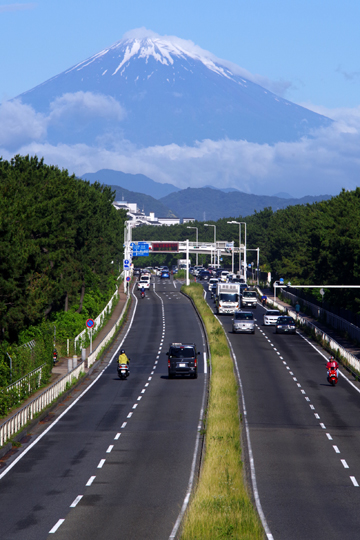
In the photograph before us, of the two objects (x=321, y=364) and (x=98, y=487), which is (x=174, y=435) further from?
(x=321, y=364)

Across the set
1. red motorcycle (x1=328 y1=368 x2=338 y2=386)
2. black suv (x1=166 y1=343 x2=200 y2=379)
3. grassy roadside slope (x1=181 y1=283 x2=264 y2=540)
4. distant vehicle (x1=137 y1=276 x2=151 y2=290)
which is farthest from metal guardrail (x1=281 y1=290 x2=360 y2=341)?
grassy roadside slope (x1=181 y1=283 x2=264 y2=540)

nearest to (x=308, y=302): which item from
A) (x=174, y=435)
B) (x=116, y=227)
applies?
(x=116, y=227)

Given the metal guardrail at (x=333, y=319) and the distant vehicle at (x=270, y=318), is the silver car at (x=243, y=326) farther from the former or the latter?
the metal guardrail at (x=333, y=319)

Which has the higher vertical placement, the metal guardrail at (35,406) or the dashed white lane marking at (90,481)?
the metal guardrail at (35,406)

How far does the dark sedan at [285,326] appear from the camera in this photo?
218 ft

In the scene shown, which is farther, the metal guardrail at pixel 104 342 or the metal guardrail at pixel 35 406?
the metal guardrail at pixel 104 342

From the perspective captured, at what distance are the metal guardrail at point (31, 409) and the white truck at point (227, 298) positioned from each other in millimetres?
41472

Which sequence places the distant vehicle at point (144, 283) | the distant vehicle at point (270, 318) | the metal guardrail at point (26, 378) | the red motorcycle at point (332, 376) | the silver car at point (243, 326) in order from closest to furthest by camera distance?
the metal guardrail at point (26, 378) < the red motorcycle at point (332, 376) < the silver car at point (243, 326) < the distant vehicle at point (270, 318) < the distant vehicle at point (144, 283)

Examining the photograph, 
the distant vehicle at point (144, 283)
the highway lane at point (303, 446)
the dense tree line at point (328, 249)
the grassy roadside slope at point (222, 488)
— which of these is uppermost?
the dense tree line at point (328, 249)

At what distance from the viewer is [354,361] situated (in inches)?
1875

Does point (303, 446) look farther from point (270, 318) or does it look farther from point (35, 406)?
point (270, 318)

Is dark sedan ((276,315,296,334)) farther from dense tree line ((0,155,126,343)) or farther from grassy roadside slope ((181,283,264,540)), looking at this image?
grassy roadside slope ((181,283,264,540))

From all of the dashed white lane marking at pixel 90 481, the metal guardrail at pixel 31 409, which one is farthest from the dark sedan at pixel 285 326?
the dashed white lane marking at pixel 90 481

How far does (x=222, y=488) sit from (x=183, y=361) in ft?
79.8
